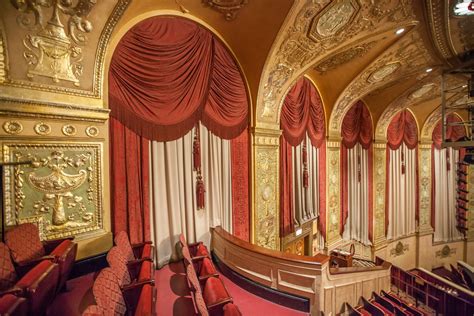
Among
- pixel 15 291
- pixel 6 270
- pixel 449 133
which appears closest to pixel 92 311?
pixel 15 291

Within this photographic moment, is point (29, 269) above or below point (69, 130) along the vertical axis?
below

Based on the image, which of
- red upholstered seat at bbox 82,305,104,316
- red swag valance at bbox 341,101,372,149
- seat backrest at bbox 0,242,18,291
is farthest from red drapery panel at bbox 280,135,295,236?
seat backrest at bbox 0,242,18,291

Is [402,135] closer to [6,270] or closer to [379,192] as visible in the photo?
[379,192]

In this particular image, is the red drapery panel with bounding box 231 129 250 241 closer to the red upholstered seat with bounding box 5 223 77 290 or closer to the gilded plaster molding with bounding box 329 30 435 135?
the red upholstered seat with bounding box 5 223 77 290

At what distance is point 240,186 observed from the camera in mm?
4145

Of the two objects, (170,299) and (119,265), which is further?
(170,299)

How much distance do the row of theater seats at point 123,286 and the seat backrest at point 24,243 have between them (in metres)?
0.55

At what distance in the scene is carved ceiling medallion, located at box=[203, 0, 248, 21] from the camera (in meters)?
3.18

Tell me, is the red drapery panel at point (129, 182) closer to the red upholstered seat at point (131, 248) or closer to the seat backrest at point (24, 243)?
the red upholstered seat at point (131, 248)

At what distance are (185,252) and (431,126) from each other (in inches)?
438

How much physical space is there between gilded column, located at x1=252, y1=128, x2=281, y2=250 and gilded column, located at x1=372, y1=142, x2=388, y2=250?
5.05 metres

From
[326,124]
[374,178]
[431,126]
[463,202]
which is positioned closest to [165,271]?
[326,124]

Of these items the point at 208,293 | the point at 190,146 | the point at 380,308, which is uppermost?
the point at 190,146

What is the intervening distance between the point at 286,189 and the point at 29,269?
427cm
